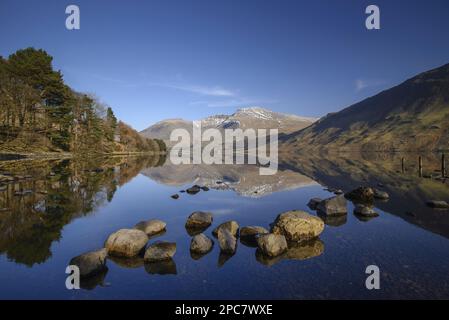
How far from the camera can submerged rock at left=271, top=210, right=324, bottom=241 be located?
1645 centimetres

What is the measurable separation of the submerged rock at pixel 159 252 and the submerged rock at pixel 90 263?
2011 mm

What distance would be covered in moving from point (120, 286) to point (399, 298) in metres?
10.8

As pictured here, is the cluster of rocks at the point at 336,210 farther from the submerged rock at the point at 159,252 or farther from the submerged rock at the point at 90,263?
the submerged rock at the point at 90,263

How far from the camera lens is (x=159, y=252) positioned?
44.8ft

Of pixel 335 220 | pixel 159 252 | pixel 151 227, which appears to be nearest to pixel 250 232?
pixel 159 252

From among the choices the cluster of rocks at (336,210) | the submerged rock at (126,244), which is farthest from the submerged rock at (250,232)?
the cluster of rocks at (336,210)

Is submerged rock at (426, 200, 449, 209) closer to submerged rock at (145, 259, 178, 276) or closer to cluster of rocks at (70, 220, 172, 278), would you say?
cluster of rocks at (70, 220, 172, 278)

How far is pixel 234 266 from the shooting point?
42.8ft

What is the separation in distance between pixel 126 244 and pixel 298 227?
9796 millimetres

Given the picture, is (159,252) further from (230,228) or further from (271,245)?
(271,245)

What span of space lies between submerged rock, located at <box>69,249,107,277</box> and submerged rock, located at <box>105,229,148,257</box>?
4.34 ft

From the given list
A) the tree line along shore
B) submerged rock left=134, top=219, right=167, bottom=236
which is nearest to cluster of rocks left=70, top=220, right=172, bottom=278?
submerged rock left=134, top=219, right=167, bottom=236
